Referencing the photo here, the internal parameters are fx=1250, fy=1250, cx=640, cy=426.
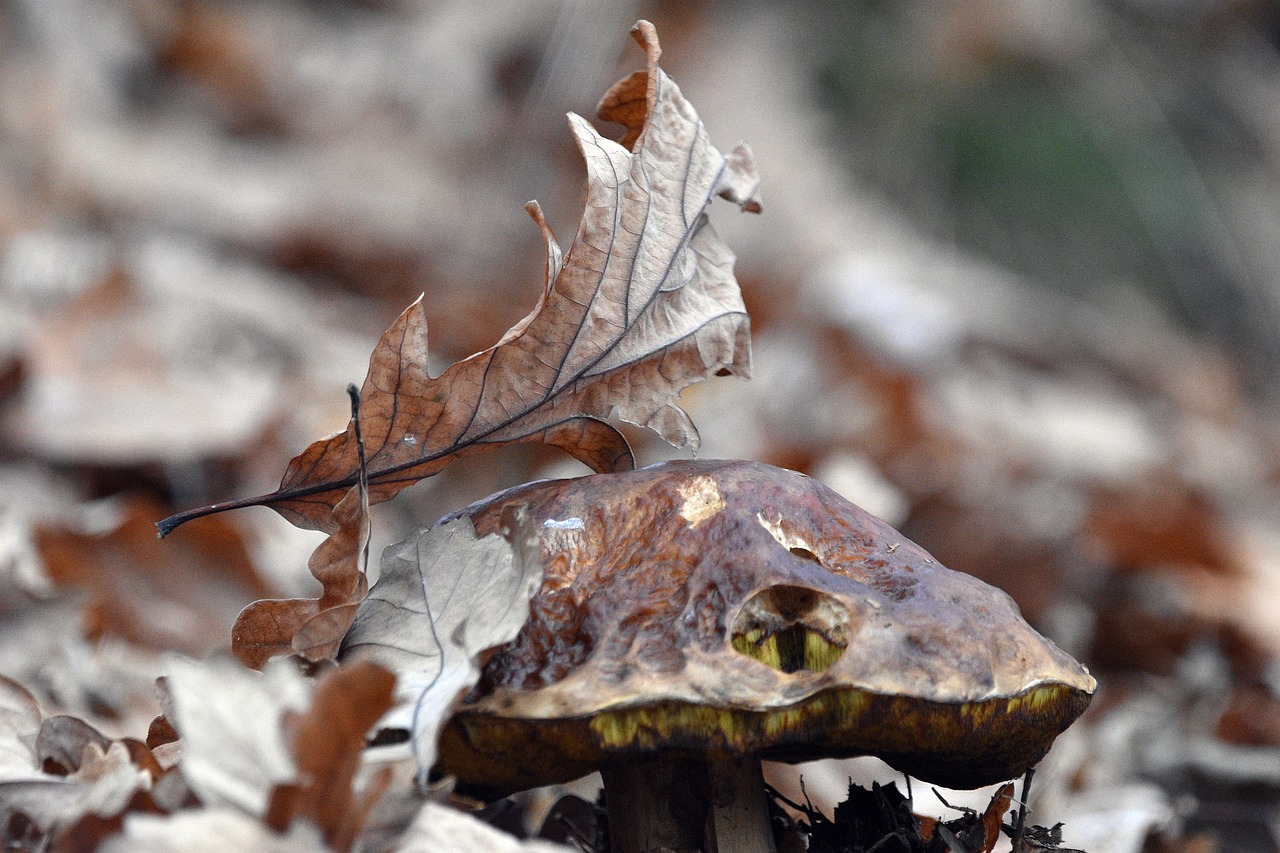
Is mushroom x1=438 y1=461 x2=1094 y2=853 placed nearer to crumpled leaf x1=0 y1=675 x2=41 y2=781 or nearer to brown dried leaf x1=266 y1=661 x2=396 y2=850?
brown dried leaf x1=266 y1=661 x2=396 y2=850

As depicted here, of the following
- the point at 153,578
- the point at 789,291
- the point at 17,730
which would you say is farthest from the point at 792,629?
the point at 789,291

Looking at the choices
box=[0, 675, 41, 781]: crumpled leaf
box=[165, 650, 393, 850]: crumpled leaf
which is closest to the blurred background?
box=[0, 675, 41, 781]: crumpled leaf

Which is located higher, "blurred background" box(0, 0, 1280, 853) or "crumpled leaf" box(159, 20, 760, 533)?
"blurred background" box(0, 0, 1280, 853)

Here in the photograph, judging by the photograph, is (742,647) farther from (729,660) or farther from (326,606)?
(326,606)

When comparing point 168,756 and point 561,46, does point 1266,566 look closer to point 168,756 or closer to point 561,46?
point 561,46

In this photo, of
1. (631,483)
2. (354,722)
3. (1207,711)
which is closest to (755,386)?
(1207,711)

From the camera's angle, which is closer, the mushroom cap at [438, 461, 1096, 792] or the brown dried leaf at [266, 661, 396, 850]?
the brown dried leaf at [266, 661, 396, 850]

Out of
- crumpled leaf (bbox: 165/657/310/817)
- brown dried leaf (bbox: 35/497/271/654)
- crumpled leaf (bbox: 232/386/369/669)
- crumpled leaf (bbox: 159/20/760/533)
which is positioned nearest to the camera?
crumpled leaf (bbox: 165/657/310/817)
